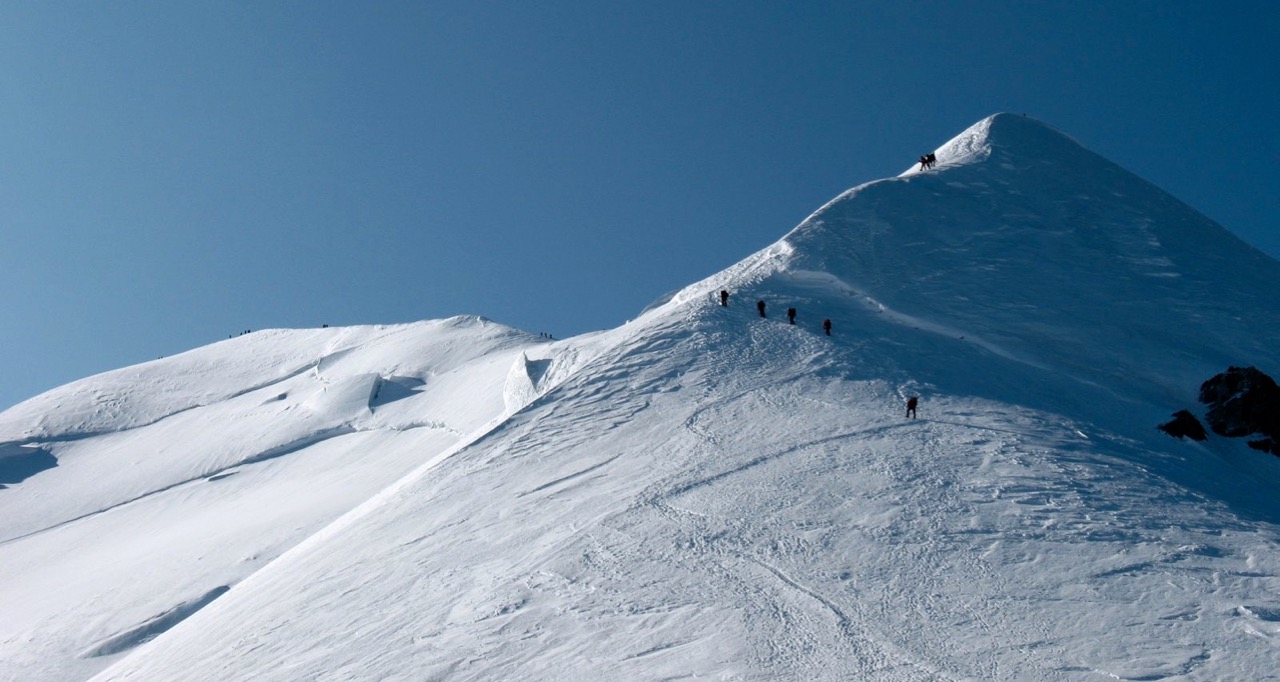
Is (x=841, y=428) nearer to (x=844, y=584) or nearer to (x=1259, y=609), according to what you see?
(x=844, y=584)

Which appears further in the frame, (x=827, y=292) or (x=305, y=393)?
(x=305, y=393)

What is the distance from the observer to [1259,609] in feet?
66.7

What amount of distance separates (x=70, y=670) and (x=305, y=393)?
21796 millimetres

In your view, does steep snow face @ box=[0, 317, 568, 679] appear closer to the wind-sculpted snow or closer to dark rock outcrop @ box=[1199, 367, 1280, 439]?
the wind-sculpted snow

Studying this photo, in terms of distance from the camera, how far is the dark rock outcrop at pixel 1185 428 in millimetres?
32875

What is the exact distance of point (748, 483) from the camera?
2711cm

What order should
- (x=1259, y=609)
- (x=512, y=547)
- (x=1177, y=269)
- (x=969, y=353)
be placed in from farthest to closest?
(x=1177, y=269) → (x=969, y=353) → (x=512, y=547) → (x=1259, y=609)

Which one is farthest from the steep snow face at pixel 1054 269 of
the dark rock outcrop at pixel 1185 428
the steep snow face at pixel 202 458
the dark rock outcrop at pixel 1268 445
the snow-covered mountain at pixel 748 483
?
the steep snow face at pixel 202 458

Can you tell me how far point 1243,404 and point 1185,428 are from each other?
2808 mm

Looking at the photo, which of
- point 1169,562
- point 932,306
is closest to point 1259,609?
point 1169,562

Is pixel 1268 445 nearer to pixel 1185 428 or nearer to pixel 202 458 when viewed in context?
pixel 1185 428

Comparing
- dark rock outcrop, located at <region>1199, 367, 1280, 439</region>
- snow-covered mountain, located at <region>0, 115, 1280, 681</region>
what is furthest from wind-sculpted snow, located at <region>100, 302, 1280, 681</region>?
dark rock outcrop, located at <region>1199, 367, 1280, 439</region>

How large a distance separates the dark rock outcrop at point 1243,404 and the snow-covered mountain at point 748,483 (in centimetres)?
106

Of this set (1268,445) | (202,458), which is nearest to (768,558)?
(1268,445)
